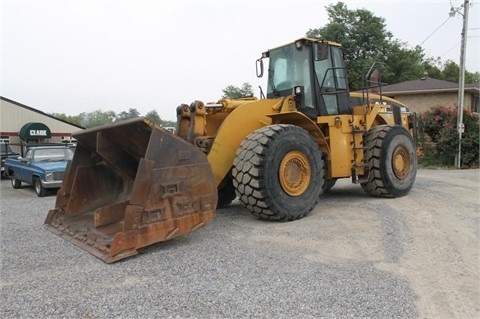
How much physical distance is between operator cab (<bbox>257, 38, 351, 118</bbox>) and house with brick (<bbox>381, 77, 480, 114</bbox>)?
15599mm

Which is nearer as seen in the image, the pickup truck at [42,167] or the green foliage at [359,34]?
the pickup truck at [42,167]

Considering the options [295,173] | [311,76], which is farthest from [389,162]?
[295,173]

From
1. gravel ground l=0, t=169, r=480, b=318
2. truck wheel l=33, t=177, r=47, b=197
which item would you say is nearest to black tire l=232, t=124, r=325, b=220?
gravel ground l=0, t=169, r=480, b=318

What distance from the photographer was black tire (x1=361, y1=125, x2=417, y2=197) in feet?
25.1

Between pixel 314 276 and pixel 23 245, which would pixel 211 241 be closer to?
pixel 314 276

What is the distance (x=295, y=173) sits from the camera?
6.22m

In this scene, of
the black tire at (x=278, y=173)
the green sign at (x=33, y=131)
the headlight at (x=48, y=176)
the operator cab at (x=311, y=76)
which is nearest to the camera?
the black tire at (x=278, y=173)

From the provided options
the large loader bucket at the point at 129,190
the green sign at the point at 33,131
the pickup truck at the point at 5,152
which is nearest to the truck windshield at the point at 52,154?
the pickup truck at the point at 5,152

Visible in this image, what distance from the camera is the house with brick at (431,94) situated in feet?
73.5

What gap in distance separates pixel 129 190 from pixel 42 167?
273 inches

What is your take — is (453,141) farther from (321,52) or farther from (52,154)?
(52,154)

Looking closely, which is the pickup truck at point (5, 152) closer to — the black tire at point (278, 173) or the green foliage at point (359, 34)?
the black tire at point (278, 173)

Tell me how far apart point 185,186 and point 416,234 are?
9.79ft

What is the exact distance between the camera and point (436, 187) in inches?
380
